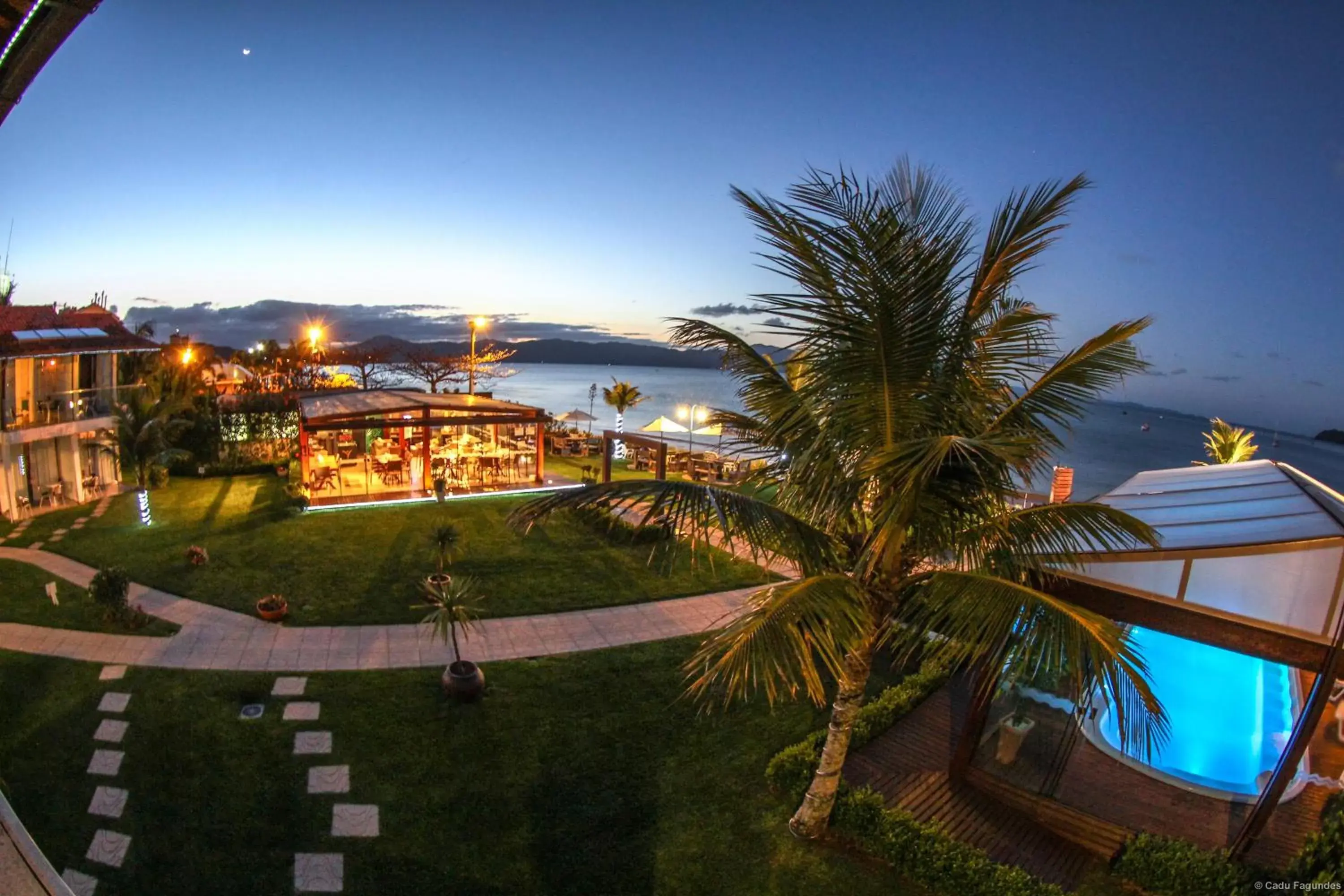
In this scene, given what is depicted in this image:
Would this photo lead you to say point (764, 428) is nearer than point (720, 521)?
No

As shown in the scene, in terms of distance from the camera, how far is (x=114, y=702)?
8.04 metres

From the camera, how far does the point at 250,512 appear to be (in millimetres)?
16078

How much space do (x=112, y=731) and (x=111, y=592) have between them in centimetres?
342

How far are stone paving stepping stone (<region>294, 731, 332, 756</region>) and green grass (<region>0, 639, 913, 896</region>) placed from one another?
0.33ft

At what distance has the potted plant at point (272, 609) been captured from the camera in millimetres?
10531

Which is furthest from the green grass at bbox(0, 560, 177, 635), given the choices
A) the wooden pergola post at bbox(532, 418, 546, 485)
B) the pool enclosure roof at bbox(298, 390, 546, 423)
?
the wooden pergola post at bbox(532, 418, 546, 485)

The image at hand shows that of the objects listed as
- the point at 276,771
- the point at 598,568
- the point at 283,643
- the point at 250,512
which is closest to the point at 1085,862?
the point at 276,771

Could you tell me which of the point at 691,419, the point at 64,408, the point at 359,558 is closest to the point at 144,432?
the point at 64,408

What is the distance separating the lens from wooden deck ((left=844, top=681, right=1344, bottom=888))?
21.0 feet

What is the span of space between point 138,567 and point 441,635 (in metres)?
6.83

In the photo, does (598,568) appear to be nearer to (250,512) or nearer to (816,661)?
(816,661)

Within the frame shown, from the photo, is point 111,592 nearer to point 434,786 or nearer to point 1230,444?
point 434,786

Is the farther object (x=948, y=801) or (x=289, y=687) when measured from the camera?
(x=289, y=687)

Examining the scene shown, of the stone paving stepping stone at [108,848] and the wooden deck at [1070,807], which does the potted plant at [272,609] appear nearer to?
the stone paving stepping stone at [108,848]
